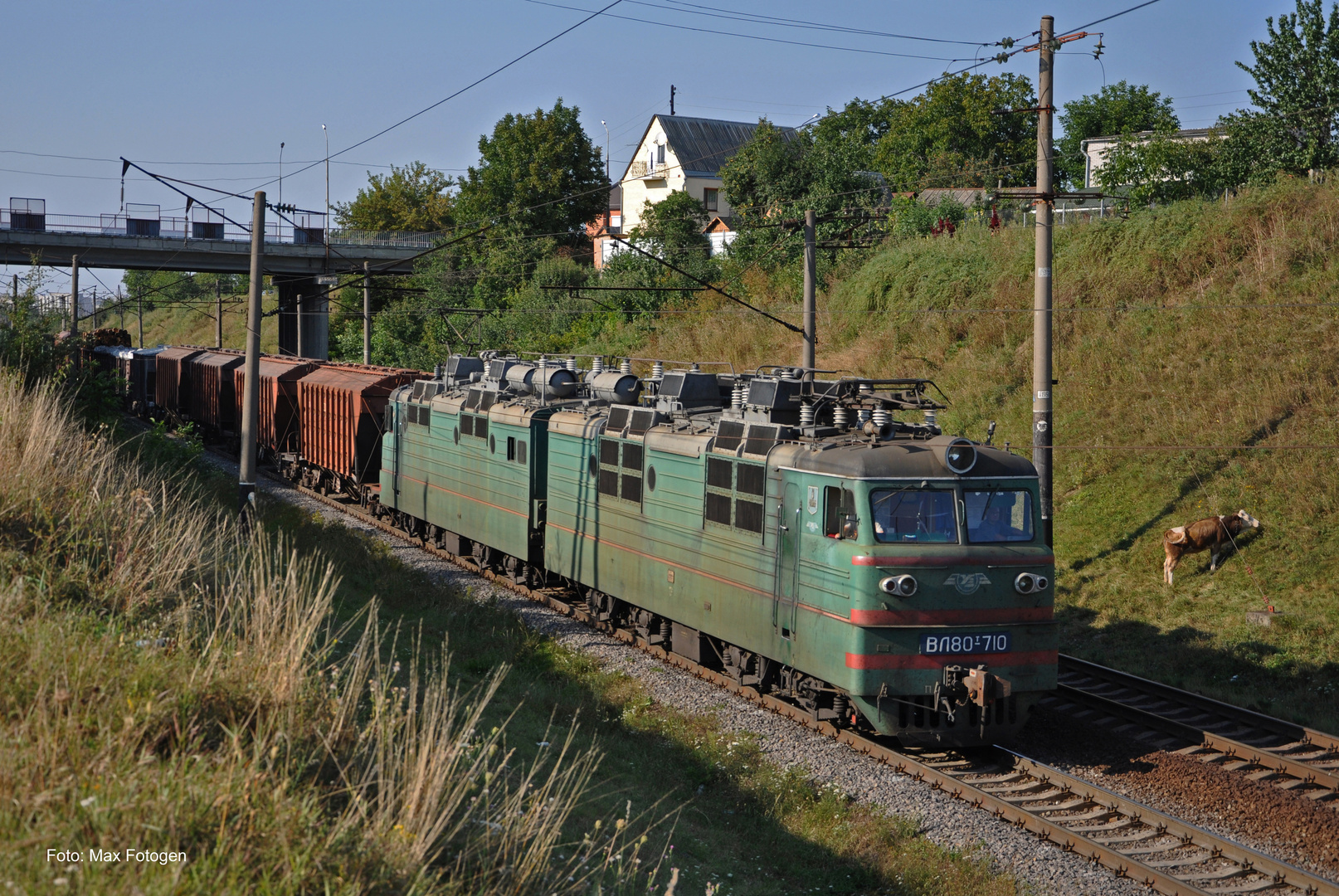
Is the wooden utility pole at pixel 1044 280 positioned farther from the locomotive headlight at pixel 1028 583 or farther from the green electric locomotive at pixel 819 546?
the locomotive headlight at pixel 1028 583

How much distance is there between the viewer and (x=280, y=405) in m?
30.7

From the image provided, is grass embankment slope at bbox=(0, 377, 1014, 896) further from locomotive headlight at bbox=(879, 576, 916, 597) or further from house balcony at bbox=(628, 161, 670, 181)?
house balcony at bbox=(628, 161, 670, 181)

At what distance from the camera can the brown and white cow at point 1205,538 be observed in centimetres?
1689

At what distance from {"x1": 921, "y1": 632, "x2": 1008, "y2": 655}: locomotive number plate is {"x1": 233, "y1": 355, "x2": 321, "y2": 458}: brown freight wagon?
23.5m

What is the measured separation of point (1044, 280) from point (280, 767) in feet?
45.2

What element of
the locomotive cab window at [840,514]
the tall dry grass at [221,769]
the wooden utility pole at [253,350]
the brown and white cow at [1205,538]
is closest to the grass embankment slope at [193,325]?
the wooden utility pole at [253,350]

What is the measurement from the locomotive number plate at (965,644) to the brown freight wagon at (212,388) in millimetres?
28082

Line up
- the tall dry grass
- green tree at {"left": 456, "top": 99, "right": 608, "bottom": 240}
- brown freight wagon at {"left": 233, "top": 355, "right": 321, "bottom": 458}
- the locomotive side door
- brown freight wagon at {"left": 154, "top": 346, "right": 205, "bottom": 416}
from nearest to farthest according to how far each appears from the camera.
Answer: the tall dry grass → the locomotive side door → brown freight wagon at {"left": 233, "top": 355, "right": 321, "bottom": 458} → brown freight wagon at {"left": 154, "top": 346, "right": 205, "bottom": 416} → green tree at {"left": 456, "top": 99, "right": 608, "bottom": 240}

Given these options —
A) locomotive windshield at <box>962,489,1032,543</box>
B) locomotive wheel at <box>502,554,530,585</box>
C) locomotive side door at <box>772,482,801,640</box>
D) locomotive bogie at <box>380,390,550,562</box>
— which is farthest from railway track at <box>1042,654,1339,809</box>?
locomotive wheel at <box>502,554,530,585</box>

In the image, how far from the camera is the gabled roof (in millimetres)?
67000

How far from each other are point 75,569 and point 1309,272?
22.7 meters

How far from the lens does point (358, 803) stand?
513 cm

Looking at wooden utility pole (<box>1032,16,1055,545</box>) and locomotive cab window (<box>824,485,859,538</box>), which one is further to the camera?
wooden utility pole (<box>1032,16,1055,545</box>)

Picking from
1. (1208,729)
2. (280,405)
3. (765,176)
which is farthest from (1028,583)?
(765,176)
